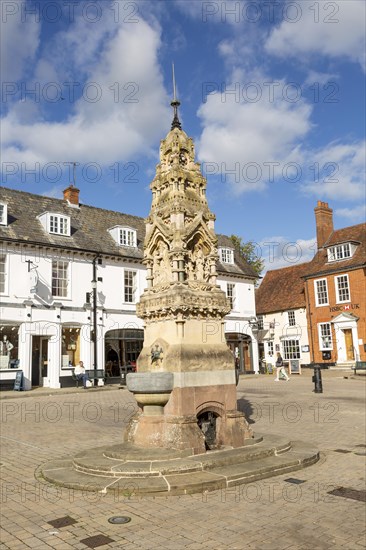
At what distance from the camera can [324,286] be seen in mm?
35781

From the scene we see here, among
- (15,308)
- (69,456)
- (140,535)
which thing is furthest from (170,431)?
(15,308)

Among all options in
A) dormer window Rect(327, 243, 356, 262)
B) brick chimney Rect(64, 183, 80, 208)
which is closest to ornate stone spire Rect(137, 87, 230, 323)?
brick chimney Rect(64, 183, 80, 208)

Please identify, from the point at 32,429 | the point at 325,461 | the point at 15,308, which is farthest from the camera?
the point at 15,308

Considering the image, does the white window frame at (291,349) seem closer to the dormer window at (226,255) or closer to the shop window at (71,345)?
the dormer window at (226,255)

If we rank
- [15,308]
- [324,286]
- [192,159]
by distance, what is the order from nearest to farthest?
[192,159]
[15,308]
[324,286]

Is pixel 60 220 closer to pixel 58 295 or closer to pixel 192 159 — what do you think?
pixel 58 295

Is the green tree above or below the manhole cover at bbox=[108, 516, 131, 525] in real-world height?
above

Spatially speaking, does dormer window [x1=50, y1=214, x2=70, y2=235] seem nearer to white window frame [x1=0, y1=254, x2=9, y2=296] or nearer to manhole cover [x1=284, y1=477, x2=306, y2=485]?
white window frame [x1=0, y1=254, x2=9, y2=296]

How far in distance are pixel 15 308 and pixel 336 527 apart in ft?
66.5

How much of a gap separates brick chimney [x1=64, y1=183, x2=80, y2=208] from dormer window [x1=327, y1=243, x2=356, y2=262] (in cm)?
1965

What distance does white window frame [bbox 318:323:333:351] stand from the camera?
1366 inches

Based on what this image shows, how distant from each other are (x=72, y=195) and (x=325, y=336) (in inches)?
827

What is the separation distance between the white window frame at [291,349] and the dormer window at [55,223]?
69.5ft

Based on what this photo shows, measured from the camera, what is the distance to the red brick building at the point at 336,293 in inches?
1296
